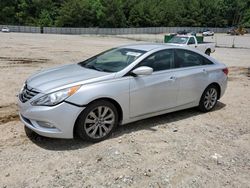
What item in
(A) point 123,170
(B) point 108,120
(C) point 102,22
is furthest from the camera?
(C) point 102,22

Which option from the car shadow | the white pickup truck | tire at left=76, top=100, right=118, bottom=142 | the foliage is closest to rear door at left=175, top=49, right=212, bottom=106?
the car shadow

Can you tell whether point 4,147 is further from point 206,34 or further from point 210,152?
point 206,34

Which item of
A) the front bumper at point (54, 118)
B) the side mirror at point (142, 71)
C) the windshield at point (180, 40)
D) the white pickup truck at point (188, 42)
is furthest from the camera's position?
the windshield at point (180, 40)

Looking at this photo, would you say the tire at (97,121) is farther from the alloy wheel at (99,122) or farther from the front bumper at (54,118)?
the front bumper at (54,118)

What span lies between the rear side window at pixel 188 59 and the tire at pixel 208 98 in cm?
57

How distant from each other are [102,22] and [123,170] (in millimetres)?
77377

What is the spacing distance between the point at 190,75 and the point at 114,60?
1530 millimetres

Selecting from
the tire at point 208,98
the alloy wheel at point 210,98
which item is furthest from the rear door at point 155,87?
the alloy wheel at point 210,98

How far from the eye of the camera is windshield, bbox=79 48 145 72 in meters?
4.90

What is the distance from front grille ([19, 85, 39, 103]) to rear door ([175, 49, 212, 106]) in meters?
2.58

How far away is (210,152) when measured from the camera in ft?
14.3

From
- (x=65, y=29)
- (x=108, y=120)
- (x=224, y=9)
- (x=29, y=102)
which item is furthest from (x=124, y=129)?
(x=224, y=9)

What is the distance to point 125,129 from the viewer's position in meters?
5.05

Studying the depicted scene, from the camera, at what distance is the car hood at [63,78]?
4.29 metres
